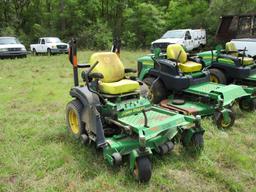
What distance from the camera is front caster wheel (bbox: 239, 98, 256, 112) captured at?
5773mm

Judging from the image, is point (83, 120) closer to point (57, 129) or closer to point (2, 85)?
point (57, 129)

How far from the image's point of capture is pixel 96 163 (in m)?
3.83

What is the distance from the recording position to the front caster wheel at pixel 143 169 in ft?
10.9

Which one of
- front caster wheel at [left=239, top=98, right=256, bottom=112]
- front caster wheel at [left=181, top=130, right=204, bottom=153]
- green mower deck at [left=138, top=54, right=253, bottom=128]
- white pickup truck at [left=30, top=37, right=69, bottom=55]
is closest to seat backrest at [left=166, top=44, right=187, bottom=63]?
green mower deck at [left=138, top=54, right=253, bottom=128]

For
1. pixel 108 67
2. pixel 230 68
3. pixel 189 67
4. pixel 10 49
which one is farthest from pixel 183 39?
pixel 108 67

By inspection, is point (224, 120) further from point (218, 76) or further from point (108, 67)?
point (218, 76)

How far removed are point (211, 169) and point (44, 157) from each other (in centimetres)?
212

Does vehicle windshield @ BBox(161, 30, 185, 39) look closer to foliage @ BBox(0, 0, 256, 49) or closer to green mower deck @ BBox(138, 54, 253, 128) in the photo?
foliage @ BBox(0, 0, 256, 49)

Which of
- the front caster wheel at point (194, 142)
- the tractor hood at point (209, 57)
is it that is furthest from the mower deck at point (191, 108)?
the tractor hood at point (209, 57)

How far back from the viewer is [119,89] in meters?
4.09

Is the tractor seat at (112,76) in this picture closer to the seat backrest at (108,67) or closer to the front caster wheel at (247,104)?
the seat backrest at (108,67)

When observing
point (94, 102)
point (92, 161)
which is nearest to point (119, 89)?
point (94, 102)

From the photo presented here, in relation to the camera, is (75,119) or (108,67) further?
(75,119)

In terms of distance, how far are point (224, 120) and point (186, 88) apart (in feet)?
3.65
